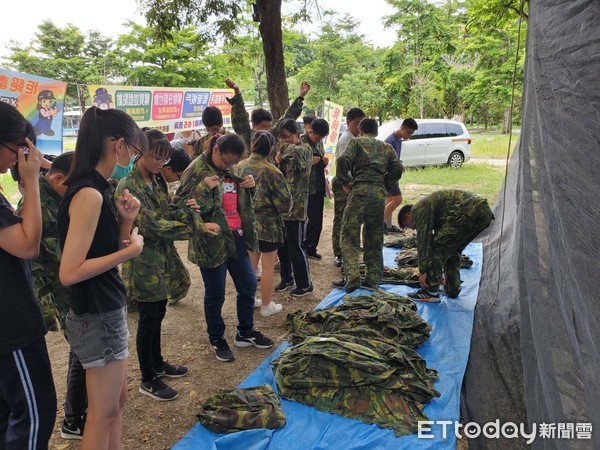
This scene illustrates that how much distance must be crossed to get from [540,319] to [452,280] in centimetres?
224

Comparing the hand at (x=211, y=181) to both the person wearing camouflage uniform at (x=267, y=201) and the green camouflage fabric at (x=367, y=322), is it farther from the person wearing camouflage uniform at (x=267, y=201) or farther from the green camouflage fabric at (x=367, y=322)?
the green camouflage fabric at (x=367, y=322)

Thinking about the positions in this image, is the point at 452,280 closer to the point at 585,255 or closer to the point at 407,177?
the point at 585,255

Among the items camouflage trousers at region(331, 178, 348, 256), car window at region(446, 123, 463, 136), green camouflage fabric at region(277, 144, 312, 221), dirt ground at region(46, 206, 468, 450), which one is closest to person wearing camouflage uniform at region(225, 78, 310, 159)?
green camouflage fabric at region(277, 144, 312, 221)

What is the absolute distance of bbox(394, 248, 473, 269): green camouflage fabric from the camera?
4922 mm

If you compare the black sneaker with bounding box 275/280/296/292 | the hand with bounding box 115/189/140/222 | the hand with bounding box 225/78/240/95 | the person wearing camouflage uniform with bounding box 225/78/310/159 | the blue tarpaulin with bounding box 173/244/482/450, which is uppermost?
the hand with bounding box 225/78/240/95

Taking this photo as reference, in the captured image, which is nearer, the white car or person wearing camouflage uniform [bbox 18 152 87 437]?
person wearing camouflage uniform [bbox 18 152 87 437]

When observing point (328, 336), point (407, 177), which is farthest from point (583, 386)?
point (407, 177)

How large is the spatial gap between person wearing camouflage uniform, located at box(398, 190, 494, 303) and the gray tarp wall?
1.30m

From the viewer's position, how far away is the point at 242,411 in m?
2.39

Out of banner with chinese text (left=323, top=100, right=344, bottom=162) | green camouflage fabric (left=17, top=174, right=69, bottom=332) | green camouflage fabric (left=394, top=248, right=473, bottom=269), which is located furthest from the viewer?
banner with chinese text (left=323, top=100, right=344, bottom=162)

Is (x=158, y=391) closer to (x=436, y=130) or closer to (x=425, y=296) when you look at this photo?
(x=425, y=296)

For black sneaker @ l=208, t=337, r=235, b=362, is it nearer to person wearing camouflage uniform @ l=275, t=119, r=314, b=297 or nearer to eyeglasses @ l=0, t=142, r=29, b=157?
person wearing camouflage uniform @ l=275, t=119, r=314, b=297

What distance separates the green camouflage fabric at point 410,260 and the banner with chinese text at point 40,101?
4869mm

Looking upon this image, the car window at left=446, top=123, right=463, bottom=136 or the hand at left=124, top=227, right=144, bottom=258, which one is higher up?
the car window at left=446, top=123, right=463, bottom=136
